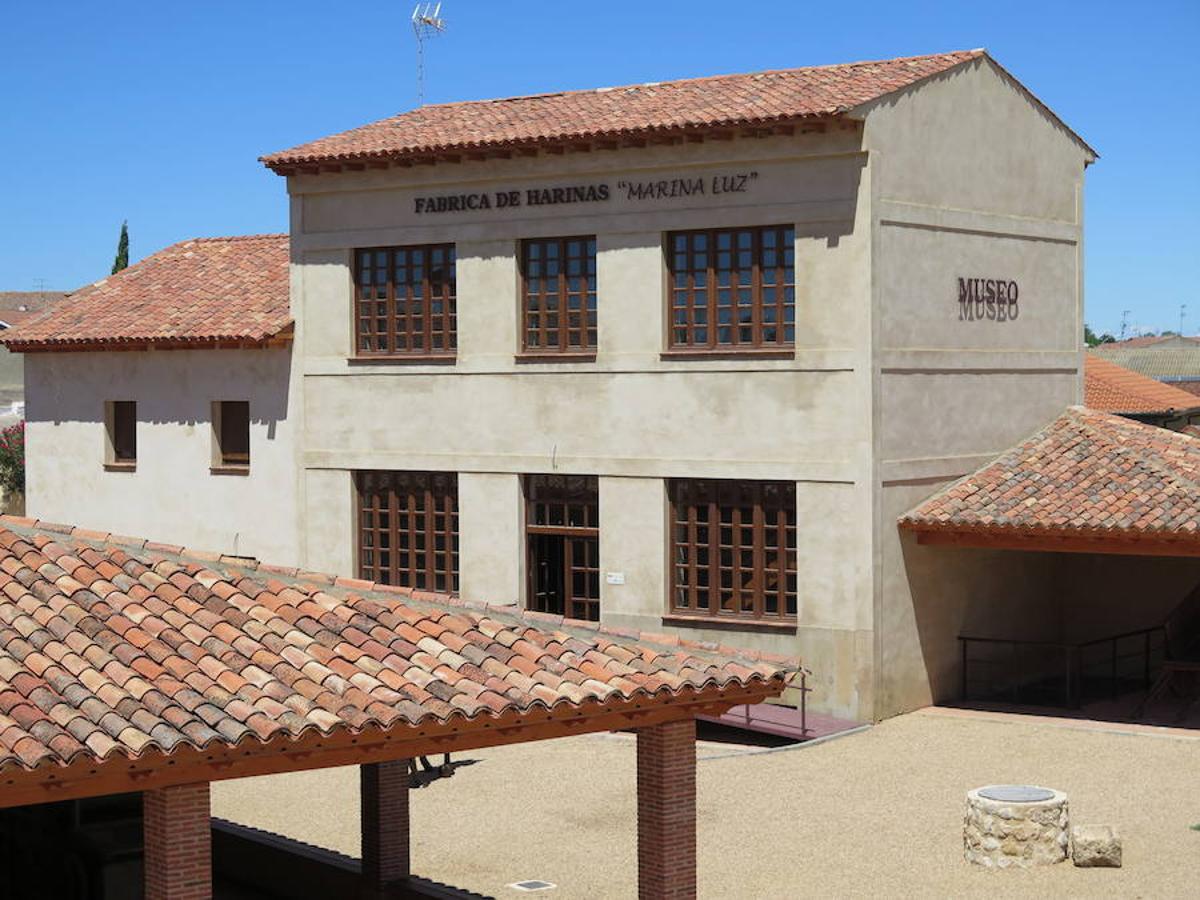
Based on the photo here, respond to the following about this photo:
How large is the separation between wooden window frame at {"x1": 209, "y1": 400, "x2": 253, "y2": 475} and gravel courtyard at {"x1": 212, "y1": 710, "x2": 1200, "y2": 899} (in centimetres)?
811

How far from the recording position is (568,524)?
25.7 meters

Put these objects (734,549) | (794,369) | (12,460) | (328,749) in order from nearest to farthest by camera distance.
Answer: (328,749), (794,369), (734,549), (12,460)

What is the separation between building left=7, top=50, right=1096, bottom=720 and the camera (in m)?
23.4

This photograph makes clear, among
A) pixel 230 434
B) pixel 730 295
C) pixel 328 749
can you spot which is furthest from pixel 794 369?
pixel 328 749

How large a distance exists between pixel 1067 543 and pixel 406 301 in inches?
398

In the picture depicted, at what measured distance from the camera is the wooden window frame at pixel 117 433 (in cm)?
3078

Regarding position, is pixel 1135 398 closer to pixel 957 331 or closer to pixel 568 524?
pixel 957 331

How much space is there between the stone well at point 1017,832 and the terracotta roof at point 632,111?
9228 mm

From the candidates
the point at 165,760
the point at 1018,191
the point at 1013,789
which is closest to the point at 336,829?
the point at 1013,789

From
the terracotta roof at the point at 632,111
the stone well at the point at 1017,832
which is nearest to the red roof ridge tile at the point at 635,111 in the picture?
the terracotta roof at the point at 632,111

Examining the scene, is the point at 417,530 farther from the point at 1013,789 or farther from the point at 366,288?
the point at 1013,789

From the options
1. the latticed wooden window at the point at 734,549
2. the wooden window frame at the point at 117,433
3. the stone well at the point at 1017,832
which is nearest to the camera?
the stone well at the point at 1017,832

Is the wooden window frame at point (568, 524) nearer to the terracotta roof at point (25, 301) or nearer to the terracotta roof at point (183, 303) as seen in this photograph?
the terracotta roof at point (183, 303)

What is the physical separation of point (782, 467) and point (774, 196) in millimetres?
3487
